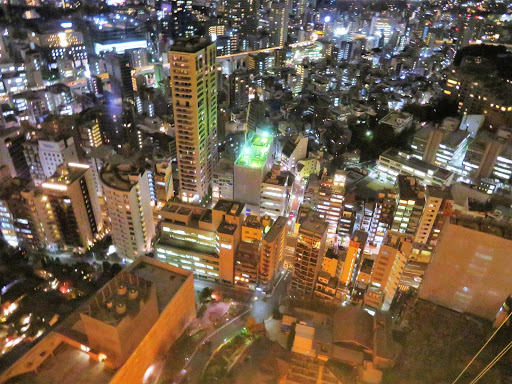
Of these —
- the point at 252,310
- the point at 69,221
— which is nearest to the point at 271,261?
the point at 252,310

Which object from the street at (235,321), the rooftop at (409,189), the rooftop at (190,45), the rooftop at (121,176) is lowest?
the street at (235,321)

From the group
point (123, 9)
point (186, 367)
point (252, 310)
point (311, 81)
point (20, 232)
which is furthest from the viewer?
point (123, 9)

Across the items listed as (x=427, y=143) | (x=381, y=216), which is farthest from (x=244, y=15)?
(x=381, y=216)

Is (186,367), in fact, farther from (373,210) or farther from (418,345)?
(373,210)

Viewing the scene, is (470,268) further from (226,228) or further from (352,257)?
(226,228)

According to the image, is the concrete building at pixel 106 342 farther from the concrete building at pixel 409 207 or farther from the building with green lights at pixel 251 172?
the concrete building at pixel 409 207

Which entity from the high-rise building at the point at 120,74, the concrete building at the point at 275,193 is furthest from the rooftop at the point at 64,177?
the high-rise building at the point at 120,74

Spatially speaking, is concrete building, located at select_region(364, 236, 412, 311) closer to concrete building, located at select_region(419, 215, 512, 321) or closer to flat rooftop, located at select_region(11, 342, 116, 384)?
concrete building, located at select_region(419, 215, 512, 321)
